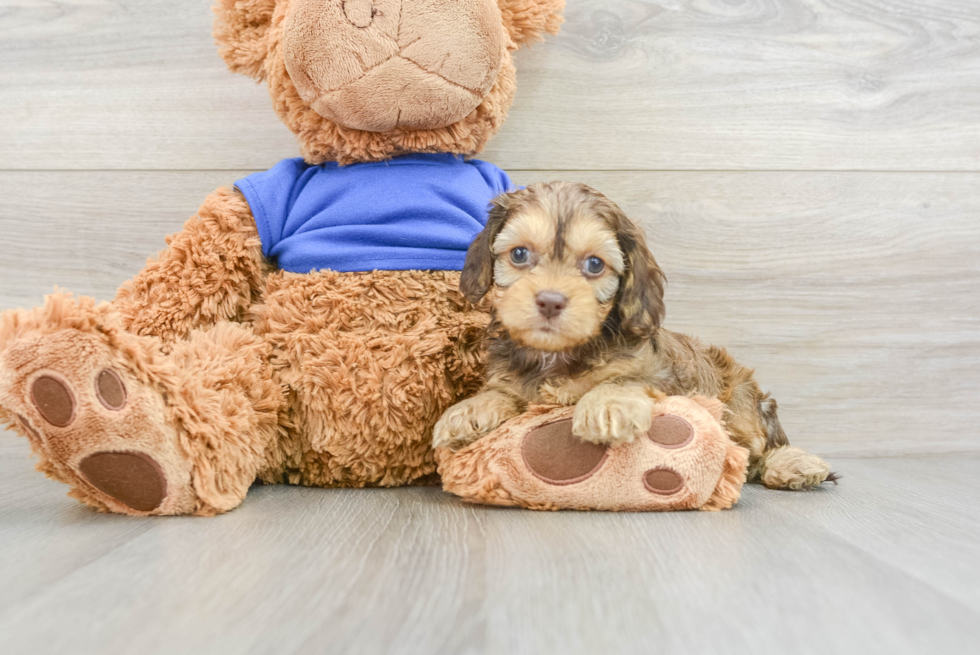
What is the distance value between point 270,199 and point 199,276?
0.86 feet

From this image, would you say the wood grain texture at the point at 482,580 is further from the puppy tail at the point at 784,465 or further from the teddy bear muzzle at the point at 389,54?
the teddy bear muzzle at the point at 389,54

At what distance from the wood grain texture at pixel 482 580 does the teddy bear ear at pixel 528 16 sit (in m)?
1.24

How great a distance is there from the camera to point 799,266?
7.91ft

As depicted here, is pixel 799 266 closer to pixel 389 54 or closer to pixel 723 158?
pixel 723 158

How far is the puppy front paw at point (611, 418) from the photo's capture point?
149cm

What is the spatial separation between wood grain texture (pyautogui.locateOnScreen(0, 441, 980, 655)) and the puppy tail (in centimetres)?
25

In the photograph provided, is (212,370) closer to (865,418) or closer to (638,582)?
(638,582)

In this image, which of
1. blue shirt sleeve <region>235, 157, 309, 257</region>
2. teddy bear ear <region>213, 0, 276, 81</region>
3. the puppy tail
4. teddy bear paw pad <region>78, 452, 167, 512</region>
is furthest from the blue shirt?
the puppy tail

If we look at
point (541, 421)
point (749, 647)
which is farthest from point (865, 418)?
point (749, 647)

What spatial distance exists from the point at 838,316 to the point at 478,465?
1439 millimetres

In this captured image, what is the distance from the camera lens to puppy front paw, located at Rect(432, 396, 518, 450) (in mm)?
1658

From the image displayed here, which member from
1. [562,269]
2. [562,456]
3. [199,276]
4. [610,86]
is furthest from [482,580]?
[610,86]

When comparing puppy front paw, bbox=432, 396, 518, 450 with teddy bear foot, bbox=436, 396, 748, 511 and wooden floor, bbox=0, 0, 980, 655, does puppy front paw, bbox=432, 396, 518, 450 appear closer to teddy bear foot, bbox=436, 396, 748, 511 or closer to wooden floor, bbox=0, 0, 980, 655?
teddy bear foot, bbox=436, 396, 748, 511

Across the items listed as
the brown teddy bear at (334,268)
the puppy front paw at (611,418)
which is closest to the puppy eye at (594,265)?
the puppy front paw at (611,418)
